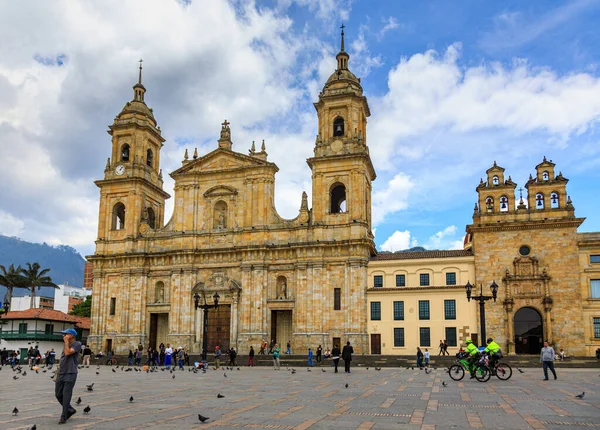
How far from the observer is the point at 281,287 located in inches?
2004

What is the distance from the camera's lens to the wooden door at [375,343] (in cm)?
4738

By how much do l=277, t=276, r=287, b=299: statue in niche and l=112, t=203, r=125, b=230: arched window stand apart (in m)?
17.9

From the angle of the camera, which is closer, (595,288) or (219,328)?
(595,288)

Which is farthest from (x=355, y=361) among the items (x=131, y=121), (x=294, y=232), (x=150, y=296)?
(x=131, y=121)

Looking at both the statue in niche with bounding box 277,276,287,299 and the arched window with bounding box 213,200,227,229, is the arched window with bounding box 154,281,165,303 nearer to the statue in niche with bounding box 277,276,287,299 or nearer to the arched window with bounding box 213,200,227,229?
the arched window with bounding box 213,200,227,229

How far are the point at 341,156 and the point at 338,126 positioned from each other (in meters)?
3.44

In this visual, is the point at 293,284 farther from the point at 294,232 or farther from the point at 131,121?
the point at 131,121

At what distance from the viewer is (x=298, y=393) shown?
60.6ft

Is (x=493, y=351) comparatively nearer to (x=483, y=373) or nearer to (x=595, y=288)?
(x=483, y=373)

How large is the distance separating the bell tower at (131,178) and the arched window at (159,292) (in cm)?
522

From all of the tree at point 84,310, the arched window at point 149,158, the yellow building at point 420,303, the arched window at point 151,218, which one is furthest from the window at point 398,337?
the tree at point 84,310

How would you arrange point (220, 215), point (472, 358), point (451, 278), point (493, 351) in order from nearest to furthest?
1. point (472, 358)
2. point (493, 351)
3. point (451, 278)
4. point (220, 215)

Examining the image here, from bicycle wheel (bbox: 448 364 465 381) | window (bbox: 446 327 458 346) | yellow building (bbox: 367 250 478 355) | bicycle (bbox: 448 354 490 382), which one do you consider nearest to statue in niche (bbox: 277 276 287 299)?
yellow building (bbox: 367 250 478 355)

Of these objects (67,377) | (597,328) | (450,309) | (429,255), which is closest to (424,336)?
(450,309)
